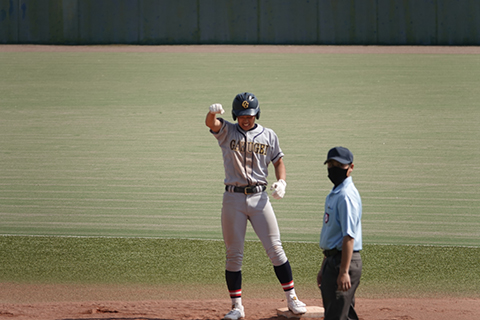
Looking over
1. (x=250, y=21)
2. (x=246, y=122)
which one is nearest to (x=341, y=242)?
(x=246, y=122)

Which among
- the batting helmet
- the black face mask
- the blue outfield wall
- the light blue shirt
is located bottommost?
the light blue shirt

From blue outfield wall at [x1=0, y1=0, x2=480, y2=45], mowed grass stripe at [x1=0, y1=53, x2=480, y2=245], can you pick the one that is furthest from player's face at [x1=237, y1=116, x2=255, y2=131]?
blue outfield wall at [x1=0, y1=0, x2=480, y2=45]

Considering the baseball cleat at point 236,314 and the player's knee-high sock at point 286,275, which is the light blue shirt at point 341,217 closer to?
the player's knee-high sock at point 286,275

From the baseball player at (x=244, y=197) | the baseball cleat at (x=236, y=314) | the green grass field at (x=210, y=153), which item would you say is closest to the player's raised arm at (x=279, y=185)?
the baseball player at (x=244, y=197)

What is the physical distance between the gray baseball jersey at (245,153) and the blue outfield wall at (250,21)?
18.5m

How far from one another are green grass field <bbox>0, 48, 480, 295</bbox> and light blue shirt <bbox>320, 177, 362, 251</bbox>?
7.85ft

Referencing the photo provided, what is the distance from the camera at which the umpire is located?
11.9ft

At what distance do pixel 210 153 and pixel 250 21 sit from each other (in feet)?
36.5

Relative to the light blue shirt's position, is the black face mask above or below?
above

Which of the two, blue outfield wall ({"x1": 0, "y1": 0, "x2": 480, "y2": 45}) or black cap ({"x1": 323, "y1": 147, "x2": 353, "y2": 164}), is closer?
black cap ({"x1": 323, "y1": 147, "x2": 353, "y2": 164})

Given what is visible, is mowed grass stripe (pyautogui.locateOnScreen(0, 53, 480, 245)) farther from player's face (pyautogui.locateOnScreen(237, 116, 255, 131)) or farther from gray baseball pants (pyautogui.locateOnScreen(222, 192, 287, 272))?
player's face (pyautogui.locateOnScreen(237, 116, 255, 131))

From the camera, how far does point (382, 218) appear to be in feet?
28.5

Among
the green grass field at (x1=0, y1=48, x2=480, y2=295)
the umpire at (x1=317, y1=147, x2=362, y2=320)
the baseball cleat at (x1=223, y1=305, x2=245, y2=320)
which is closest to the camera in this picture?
the umpire at (x1=317, y1=147, x2=362, y2=320)

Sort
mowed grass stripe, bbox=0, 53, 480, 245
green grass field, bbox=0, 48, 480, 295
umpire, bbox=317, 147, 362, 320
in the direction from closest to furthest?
umpire, bbox=317, 147, 362, 320 < green grass field, bbox=0, 48, 480, 295 < mowed grass stripe, bbox=0, 53, 480, 245
